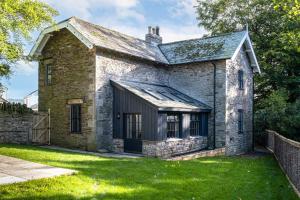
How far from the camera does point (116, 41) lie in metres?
18.6

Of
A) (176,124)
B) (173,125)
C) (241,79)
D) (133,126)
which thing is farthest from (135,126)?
(241,79)

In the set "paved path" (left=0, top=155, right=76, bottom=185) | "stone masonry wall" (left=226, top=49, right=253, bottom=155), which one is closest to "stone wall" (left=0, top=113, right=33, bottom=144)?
"paved path" (left=0, top=155, right=76, bottom=185)

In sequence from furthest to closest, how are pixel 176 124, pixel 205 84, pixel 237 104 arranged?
pixel 237 104 → pixel 205 84 → pixel 176 124

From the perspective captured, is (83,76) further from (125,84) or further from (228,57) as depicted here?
(228,57)

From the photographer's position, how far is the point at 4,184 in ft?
23.9

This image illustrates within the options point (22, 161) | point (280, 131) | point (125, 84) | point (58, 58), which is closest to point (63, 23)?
point (58, 58)

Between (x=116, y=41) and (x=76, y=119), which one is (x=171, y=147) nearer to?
(x=76, y=119)

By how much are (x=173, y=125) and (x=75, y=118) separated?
5748 millimetres

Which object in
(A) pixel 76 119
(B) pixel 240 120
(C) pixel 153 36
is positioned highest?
(C) pixel 153 36

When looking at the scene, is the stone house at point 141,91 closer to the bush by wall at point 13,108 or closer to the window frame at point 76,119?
the window frame at point 76,119

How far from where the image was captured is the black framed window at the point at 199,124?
1851 cm

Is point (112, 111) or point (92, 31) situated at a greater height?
point (92, 31)

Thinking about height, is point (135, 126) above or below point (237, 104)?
below

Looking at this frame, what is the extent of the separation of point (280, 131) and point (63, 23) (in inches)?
609
